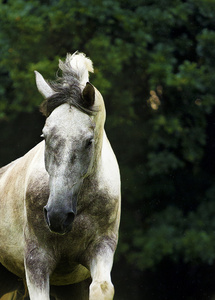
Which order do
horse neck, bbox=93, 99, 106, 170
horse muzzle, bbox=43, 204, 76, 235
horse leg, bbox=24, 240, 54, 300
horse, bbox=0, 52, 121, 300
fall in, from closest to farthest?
1. horse muzzle, bbox=43, 204, 76, 235
2. horse, bbox=0, 52, 121, 300
3. horse neck, bbox=93, 99, 106, 170
4. horse leg, bbox=24, 240, 54, 300

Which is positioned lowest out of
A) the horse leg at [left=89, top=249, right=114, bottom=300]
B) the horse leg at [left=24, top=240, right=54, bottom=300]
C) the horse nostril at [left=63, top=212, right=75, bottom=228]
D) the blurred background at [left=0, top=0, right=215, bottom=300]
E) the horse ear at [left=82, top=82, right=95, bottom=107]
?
the blurred background at [left=0, top=0, right=215, bottom=300]

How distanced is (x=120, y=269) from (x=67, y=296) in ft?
14.4

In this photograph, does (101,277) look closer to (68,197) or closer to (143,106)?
(68,197)

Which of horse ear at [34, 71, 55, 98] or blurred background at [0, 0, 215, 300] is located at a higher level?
horse ear at [34, 71, 55, 98]

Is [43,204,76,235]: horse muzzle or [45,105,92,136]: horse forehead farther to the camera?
[45,105,92,136]: horse forehead

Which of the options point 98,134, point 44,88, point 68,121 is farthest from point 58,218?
point 44,88

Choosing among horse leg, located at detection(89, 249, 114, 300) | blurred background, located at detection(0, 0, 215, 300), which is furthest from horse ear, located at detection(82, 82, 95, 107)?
blurred background, located at detection(0, 0, 215, 300)

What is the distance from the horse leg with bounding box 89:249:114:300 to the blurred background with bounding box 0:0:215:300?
5.22 metres

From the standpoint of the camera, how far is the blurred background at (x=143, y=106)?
927cm

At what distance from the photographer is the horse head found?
338cm

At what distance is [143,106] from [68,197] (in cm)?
647

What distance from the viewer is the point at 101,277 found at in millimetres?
3789

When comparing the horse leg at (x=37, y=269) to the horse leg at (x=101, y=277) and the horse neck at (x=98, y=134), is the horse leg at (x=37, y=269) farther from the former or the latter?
the horse neck at (x=98, y=134)

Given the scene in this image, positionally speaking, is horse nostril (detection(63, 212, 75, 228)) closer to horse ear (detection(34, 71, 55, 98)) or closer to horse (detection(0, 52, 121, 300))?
horse (detection(0, 52, 121, 300))
